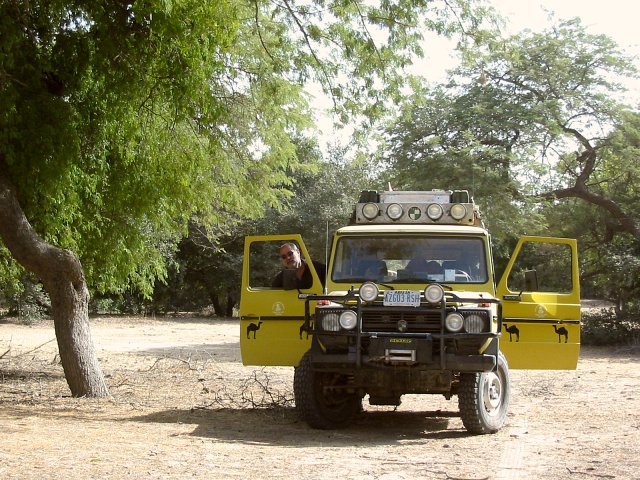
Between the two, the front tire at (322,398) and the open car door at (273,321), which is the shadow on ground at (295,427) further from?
the open car door at (273,321)

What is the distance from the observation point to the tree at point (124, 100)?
11344 millimetres

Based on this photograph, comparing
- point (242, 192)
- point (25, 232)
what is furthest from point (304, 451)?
point (242, 192)

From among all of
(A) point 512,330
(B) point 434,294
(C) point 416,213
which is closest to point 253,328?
(C) point 416,213

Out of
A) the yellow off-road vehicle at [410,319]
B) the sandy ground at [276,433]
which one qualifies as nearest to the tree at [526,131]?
the sandy ground at [276,433]

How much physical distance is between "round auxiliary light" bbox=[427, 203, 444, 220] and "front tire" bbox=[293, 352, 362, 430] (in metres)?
2.15

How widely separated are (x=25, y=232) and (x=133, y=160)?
2.00 meters

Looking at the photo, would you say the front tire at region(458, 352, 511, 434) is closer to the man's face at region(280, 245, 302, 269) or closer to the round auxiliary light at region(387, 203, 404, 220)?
the round auxiliary light at region(387, 203, 404, 220)

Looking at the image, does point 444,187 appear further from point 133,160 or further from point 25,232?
point 25,232

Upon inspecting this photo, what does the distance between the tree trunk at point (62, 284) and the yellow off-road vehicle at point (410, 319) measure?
2.95m

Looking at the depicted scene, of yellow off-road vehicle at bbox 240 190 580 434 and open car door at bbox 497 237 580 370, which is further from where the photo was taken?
open car door at bbox 497 237 580 370

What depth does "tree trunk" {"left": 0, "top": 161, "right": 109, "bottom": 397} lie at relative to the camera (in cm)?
1159

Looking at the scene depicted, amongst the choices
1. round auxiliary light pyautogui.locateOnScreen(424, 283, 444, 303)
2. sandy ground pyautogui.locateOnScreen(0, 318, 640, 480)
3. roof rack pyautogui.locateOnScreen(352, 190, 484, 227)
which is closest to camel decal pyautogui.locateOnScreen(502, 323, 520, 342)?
sandy ground pyautogui.locateOnScreen(0, 318, 640, 480)

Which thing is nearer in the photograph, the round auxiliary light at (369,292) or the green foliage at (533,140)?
the round auxiliary light at (369,292)

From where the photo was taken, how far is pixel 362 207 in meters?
10.8
